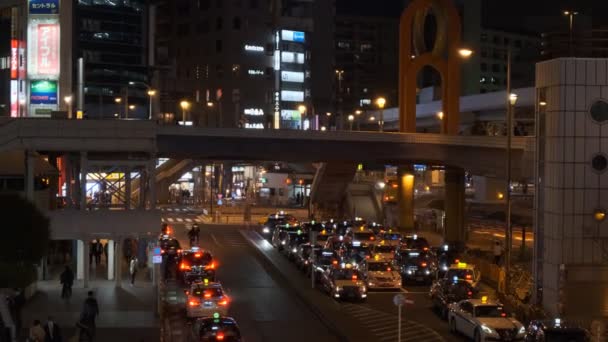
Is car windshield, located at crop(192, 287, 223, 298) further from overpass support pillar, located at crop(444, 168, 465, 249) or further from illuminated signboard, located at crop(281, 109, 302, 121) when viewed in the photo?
illuminated signboard, located at crop(281, 109, 302, 121)

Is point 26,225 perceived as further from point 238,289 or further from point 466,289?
point 466,289

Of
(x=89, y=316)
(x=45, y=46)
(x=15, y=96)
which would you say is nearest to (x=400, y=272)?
(x=89, y=316)

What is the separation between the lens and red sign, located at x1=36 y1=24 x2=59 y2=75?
67.8m

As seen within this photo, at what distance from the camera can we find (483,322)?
24.1m

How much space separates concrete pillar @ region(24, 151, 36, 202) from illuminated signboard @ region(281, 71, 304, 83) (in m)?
94.2

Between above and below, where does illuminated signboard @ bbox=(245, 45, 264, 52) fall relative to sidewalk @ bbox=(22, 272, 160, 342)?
above

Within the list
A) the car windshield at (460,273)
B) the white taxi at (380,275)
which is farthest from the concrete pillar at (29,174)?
the car windshield at (460,273)

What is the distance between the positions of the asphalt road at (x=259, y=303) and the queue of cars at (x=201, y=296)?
72 cm

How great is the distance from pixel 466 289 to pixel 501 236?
1224 inches

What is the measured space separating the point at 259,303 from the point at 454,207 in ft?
86.3

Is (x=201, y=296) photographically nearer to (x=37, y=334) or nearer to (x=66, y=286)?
(x=66, y=286)

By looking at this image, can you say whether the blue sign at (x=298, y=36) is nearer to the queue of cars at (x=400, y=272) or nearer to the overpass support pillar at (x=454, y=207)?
the overpass support pillar at (x=454, y=207)

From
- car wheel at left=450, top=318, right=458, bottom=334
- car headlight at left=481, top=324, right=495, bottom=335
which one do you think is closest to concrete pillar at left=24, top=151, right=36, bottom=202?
car wheel at left=450, top=318, right=458, bottom=334

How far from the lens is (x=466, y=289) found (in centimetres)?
2938
